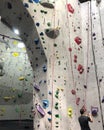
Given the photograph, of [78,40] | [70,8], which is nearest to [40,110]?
[78,40]

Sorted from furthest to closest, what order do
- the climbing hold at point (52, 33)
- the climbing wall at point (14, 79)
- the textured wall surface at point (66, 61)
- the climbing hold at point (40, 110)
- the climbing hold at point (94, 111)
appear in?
1. the climbing wall at point (14, 79)
2. the climbing hold at point (94, 111)
3. the climbing hold at point (52, 33)
4. the textured wall surface at point (66, 61)
5. the climbing hold at point (40, 110)

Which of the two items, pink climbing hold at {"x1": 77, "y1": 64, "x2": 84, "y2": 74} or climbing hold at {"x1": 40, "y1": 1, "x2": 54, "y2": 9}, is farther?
pink climbing hold at {"x1": 77, "y1": 64, "x2": 84, "y2": 74}

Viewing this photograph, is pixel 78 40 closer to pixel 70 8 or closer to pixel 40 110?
pixel 70 8

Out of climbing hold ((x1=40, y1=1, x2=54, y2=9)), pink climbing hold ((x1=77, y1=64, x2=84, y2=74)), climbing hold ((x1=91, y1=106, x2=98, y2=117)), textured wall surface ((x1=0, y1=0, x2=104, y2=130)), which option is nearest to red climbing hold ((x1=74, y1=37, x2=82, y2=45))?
textured wall surface ((x1=0, y1=0, x2=104, y2=130))

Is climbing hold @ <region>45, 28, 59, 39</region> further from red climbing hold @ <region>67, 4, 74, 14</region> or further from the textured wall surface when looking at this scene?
red climbing hold @ <region>67, 4, 74, 14</region>

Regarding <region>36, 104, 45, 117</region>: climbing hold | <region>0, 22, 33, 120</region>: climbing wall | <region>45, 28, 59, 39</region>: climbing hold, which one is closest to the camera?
<region>36, 104, 45, 117</region>: climbing hold

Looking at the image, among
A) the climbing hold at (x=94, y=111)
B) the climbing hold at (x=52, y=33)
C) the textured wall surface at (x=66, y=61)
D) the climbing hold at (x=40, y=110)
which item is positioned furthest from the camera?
the climbing hold at (x=94, y=111)

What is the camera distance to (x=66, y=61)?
4.75 meters

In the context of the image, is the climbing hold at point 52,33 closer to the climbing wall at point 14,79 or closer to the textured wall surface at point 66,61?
the textured wall surface at point 66,61

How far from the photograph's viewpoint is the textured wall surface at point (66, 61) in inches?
172

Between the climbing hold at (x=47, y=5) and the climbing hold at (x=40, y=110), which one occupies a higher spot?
the climbing hold at (x=47, y=5)

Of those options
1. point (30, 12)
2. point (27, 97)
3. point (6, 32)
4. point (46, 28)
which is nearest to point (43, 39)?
point (46, 28)

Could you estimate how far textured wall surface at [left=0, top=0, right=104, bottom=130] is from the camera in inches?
172

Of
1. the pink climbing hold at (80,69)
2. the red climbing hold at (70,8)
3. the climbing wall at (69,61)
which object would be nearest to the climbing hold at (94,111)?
the climbing wall at (69,61)
